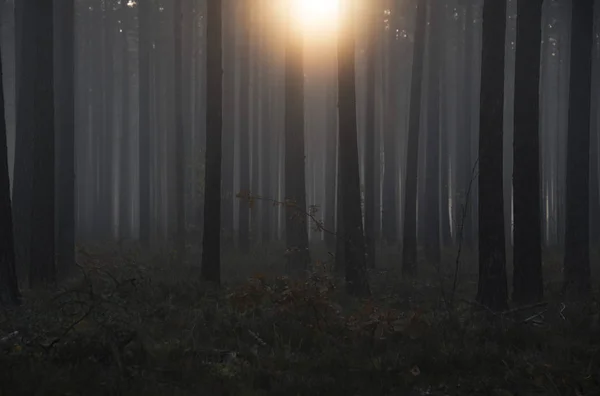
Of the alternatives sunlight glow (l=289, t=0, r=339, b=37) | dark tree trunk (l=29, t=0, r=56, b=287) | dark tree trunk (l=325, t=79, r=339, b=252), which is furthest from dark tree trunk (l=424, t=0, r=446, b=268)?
dark tree trunk (l=29, t=0, r=56, b=287)

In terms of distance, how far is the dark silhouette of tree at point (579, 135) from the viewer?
1449 centimetres

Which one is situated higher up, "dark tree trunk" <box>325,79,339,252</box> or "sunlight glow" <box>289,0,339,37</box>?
"sunlight glow" <box>289,0,339,37</box>

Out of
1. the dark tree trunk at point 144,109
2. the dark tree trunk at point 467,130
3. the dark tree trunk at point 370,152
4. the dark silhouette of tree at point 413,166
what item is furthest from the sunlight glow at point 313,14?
the dark tree trunk at point 144,109

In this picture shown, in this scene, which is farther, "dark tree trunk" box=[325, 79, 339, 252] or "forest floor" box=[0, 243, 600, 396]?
"dark tree trunk" box=[325, 79, 339, 252]

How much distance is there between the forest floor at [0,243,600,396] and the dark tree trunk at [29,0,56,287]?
2100mm

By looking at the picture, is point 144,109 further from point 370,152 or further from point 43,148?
point 43,148

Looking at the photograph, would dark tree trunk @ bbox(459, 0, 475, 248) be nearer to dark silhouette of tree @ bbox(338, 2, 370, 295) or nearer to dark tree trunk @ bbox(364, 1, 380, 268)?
dark tree trunk @ bbox(364, 1, 380, 268)

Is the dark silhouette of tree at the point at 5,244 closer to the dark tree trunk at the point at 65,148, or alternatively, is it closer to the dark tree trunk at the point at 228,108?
the dark tree trunk at the point at 65,148

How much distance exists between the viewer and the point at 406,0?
2956 cm

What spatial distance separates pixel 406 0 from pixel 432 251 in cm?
1462

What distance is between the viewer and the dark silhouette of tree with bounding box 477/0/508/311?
1085 centimetres

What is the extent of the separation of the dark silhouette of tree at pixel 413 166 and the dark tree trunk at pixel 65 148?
8258 millimetres

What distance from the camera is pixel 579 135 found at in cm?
1463

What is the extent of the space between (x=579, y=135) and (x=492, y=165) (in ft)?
16.3
